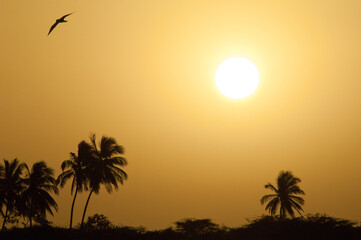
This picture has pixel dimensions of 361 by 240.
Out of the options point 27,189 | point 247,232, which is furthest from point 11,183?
point 247,232

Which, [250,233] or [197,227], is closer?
[250,233]

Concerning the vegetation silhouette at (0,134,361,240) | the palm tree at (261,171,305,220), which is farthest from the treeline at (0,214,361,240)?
the palm tree at (261,171,305,220)

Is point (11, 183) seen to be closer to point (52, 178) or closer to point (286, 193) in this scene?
point (52, 178)

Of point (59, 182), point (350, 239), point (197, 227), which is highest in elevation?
point (59, 182)

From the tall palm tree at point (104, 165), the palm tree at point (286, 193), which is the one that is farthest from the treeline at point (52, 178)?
the palm tree at point (286, 193)

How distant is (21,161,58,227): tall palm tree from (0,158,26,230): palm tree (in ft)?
2.88

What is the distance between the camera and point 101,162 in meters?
61.9

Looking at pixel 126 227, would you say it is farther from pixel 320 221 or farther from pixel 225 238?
pixel 320 221

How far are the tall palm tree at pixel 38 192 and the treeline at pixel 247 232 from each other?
15213mm

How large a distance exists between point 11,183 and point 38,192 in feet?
12.3

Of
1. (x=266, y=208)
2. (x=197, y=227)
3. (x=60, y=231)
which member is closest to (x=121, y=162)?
(x=197, y=227)

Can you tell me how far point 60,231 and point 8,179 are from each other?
2092cm

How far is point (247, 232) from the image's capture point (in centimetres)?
4694

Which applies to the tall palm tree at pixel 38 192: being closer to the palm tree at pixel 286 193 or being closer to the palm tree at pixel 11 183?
the palm tree at pixel 11 183
